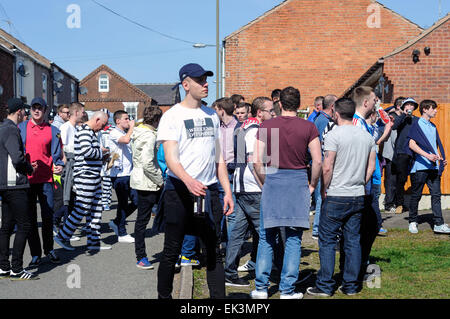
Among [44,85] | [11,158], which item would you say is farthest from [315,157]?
[44,85]

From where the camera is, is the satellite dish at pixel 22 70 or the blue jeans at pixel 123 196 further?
the satellite dish at pixel 22 70

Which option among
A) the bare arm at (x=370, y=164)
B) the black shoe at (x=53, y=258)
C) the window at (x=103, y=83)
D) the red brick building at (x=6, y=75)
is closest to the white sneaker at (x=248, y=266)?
the bare arm at (x=370, y=164)

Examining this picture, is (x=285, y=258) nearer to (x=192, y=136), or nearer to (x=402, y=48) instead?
(x=192, y=136)

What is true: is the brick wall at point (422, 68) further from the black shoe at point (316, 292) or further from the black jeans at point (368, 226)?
the black shoe at point (316, 292)

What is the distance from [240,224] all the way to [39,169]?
277 centimetres

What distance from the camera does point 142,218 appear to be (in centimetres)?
721

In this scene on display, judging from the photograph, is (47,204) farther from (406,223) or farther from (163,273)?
(406,223)

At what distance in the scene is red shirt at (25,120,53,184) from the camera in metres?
7.09

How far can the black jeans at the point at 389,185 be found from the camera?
39.6 feet

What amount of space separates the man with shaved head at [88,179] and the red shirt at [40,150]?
51 centimetres

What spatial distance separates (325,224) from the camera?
18.8ft

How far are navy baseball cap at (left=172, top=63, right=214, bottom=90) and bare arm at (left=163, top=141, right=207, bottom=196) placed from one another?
588mm
